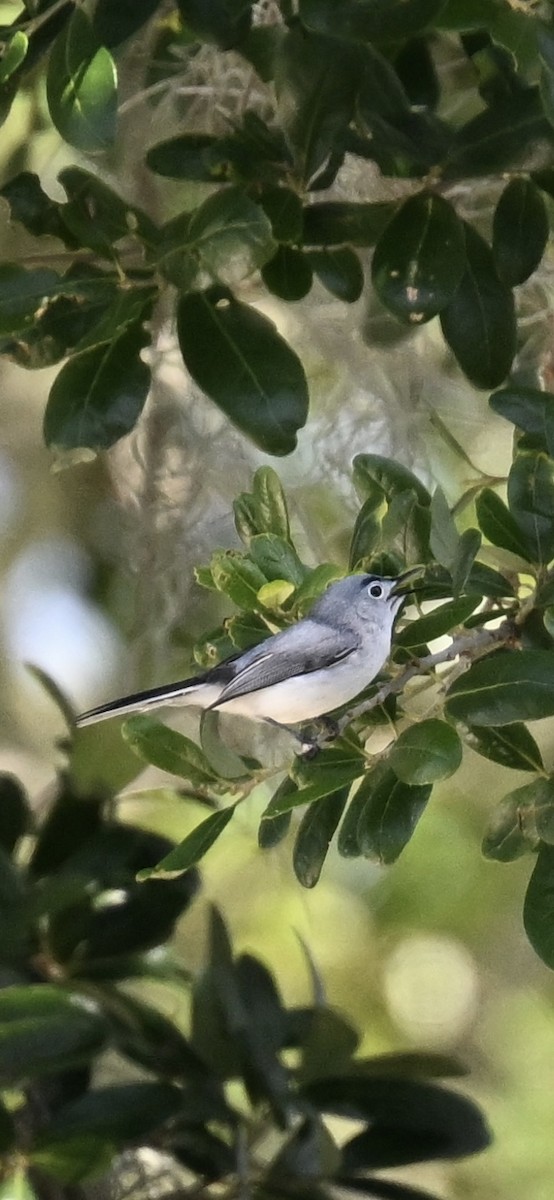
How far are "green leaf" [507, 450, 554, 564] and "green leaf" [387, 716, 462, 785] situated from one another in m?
0.16

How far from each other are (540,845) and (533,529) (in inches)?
8.2

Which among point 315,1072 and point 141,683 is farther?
point 141,683

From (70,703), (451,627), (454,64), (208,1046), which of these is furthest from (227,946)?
(454,64)

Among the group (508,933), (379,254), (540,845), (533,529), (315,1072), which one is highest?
(379,254)

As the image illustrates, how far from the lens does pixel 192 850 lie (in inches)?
27.3

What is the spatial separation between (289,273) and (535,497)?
11.1 inches

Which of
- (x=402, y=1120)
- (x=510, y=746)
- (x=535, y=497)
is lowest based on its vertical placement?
(x=402, y=1120)

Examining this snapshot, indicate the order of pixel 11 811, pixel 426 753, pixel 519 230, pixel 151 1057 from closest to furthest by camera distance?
pixel 426 753, pixel 519 230, pixel 151 1057, pixel 11 811

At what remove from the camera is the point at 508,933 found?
147 cm

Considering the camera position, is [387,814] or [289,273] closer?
[387,814]

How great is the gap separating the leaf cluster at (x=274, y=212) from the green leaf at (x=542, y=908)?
34cm

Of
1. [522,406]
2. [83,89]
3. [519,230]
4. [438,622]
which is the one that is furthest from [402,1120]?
[83,89]

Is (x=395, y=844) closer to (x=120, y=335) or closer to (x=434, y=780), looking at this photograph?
(x=434, y=780)

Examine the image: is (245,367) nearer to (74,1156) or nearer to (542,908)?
(542,908)
